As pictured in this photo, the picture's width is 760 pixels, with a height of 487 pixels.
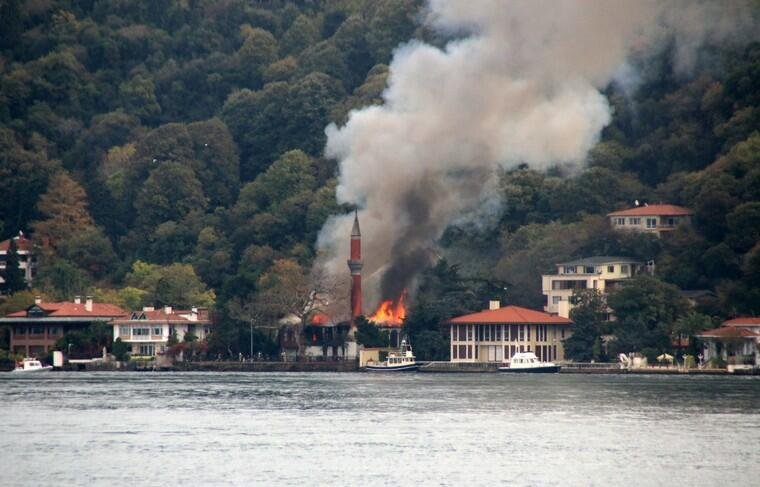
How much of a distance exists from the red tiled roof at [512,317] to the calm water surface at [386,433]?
18916 mm

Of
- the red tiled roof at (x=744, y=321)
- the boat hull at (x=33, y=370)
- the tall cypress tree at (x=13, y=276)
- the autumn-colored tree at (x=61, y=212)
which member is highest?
the autumn-colored tree at (x=61, y=212)

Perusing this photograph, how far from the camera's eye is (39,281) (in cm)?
18338

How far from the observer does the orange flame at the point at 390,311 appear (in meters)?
158

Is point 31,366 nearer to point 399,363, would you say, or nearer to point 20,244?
point 399,363

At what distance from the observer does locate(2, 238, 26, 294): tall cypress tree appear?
184m

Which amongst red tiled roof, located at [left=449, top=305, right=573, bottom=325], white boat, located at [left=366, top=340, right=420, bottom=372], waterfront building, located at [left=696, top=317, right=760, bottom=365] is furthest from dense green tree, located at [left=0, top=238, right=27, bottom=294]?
waterfront building, located at [left=696, top=317, right=760, bottom=365]

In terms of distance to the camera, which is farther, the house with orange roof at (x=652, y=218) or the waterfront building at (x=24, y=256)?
the waterfront building at (x=24, y=256)

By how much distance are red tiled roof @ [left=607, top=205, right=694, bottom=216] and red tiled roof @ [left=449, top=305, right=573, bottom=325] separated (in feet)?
45.1

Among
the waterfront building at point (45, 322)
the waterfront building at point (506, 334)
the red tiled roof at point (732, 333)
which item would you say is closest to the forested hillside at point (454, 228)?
the waterfront building at point (506, 334)

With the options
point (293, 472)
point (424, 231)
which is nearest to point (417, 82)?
point (424, 231)

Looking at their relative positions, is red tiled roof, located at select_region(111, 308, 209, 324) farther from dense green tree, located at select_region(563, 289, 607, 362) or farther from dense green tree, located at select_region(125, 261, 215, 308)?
dense green tree, located at select_region(563, 289, 607, 362)

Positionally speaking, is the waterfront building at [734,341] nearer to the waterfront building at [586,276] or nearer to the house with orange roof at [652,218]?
the waterfront building at [586,276]

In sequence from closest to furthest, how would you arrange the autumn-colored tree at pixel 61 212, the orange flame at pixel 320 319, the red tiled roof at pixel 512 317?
the red tiled roof at pixel 512 317
the orange flame at pixel 320 319
the autumn-colored tree at pixel 61 212

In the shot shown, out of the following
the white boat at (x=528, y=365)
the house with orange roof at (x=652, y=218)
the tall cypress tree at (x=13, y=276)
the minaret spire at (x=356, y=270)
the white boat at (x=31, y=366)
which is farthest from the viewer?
the tall cypress tree at (x=13, y=276)
